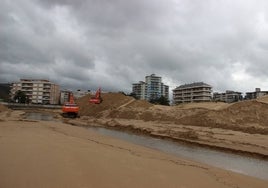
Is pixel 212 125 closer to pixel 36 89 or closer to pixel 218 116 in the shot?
pixel 218 116

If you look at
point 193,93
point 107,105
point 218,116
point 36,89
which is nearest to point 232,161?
point 218,116

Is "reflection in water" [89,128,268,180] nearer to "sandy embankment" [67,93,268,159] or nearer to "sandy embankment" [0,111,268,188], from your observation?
"sandy embankment" [67,93,268,159]

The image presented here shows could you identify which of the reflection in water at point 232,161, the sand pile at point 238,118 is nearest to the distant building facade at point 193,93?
the sand pile at point 238,118

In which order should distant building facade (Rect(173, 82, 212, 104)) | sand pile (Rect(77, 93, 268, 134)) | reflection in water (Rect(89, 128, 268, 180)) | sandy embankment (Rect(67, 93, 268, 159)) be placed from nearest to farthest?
reflection in water (Rect(89, 128, 268, 180)) < sandy embankment (Rect(67, 93, 268, 159)) < sand pile (Rect(77, 93, 268, 134)) < distant building facade (Rect(173, 82, 212, 104))

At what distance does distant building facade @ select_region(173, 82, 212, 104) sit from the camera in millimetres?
158625

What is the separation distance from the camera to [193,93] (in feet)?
540

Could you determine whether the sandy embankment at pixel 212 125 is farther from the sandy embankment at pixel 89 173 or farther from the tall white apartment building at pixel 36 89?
the tall white apartment building at pixel 36 89

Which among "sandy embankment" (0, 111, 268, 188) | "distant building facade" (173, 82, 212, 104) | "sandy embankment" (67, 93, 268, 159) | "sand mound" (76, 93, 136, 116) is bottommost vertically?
"sandy embankment" (0, 111, 268, 188)

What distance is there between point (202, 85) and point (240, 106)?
121 m

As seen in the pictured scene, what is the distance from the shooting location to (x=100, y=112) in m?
72.2

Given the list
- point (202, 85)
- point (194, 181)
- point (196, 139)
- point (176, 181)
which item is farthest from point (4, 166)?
point (202, 85)

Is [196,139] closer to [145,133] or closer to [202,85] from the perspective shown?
[145,133]

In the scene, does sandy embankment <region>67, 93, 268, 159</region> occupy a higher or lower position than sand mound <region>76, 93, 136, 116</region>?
lower

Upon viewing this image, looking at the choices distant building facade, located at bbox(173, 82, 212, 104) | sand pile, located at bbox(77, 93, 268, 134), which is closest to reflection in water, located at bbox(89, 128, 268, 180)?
sand pile, located at bbox(77, 93, 268, 134)
